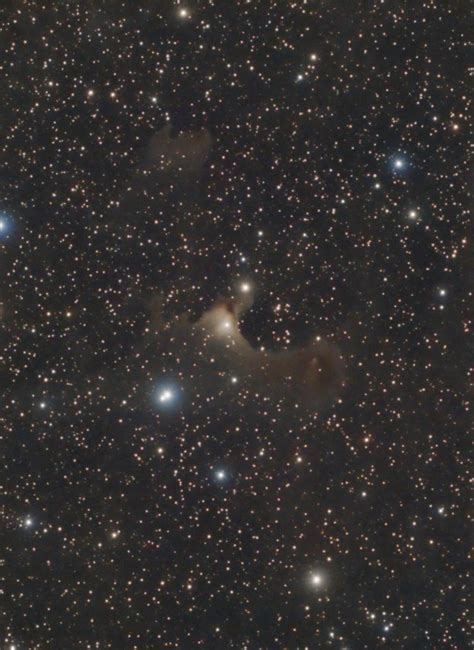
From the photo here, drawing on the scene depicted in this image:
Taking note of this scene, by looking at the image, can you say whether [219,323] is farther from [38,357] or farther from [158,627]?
[158,627]

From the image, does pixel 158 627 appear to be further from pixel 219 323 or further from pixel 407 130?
pixel 407 130

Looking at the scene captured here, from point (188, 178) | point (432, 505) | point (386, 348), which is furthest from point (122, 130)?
point (432, 505)

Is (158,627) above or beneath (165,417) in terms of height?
beneath

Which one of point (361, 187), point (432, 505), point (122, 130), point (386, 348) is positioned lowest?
point (432, 505)
